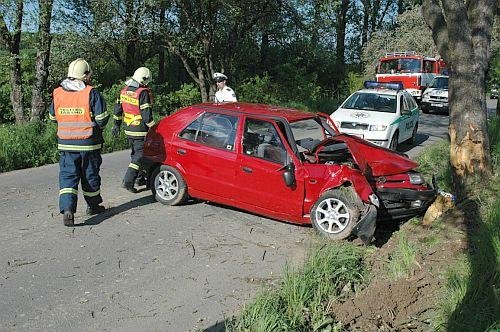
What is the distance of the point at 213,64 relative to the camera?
23.8m

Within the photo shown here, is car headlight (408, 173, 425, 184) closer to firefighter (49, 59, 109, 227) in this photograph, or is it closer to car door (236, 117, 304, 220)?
car door (236, 117, 304, 220)

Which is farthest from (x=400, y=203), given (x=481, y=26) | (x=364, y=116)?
(x=364, y=116)

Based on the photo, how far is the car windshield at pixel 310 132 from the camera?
22.6 feet

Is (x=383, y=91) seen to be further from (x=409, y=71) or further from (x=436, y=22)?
(x=409, y=71)

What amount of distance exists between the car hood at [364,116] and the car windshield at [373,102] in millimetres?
320

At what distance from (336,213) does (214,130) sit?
2.04 metres

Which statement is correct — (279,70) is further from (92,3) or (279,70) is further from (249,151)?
(249,151)

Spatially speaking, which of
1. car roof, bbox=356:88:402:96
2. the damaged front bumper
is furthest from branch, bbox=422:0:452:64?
car roof, bbox=356:88:402:96

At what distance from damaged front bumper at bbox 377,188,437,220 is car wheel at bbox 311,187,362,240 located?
45 cm

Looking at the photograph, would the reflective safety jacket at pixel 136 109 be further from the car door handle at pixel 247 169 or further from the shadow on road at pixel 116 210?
the car door handle at pixel 247 169

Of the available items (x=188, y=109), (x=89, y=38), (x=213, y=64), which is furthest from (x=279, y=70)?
(x=188, y=109)

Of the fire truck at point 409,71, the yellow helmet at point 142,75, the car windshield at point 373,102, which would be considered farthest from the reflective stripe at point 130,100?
the fire truck at point 409,71

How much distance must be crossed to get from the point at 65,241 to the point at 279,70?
74.8 feet

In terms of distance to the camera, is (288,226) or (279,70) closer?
(288,226)
